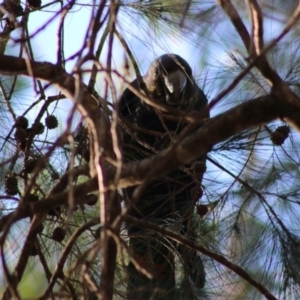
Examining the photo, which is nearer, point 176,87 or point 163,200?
point 163,200

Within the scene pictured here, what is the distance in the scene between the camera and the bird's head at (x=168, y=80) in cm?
265

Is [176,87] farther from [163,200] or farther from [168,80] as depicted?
[163,200]

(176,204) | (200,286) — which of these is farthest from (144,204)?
(200,286)

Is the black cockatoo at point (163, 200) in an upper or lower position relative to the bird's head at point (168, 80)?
lower

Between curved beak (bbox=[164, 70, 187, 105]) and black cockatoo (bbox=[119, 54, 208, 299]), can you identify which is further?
curved beak (bbox=[164, 70, 187, 105])

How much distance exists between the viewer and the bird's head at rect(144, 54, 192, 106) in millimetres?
2648

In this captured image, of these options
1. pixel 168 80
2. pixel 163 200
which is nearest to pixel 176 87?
pixel 168 80

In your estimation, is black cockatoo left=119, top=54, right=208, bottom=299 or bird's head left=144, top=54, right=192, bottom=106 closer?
black cockatoo left=119, top=54, right=208, bottom=299

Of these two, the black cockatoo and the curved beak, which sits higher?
the curved beak

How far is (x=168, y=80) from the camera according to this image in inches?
109

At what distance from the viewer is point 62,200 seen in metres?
1.36

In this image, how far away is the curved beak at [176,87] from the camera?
2668 mm

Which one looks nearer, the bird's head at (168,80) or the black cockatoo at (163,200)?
the black cockatoo at (163,200)

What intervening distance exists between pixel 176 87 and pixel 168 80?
80 millimetres
